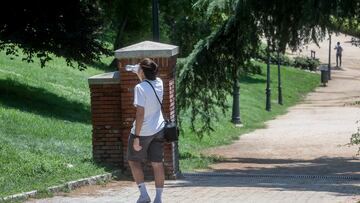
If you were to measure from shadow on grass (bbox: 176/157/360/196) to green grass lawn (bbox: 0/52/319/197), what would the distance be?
1113 millimetres

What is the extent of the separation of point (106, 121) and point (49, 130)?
112 inches

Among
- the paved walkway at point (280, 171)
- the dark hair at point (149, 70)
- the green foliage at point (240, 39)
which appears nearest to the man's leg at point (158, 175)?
the paved walkway at point (280, 171)

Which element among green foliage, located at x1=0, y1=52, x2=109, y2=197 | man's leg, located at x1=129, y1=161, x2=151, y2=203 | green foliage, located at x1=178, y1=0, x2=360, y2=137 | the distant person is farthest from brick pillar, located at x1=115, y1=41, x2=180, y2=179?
the distant person

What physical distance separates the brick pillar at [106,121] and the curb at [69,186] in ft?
1.41

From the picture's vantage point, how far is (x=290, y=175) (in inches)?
610

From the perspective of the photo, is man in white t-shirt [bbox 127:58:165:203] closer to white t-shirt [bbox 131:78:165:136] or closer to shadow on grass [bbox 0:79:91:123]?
white t-shirt [bbox 131:78:165:136]

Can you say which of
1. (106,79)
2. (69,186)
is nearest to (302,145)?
(106,79)

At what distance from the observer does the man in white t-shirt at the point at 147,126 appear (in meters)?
9.82

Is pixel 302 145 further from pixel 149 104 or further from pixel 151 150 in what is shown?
pixel 149 104

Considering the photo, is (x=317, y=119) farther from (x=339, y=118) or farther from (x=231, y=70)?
(x=231, y=70)

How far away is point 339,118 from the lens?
34688mm

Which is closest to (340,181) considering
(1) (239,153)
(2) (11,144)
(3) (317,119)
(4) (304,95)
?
(2) (11,144)

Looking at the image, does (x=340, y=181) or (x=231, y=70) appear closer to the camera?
(x=340, y=181)

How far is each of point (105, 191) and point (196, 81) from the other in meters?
8.25
